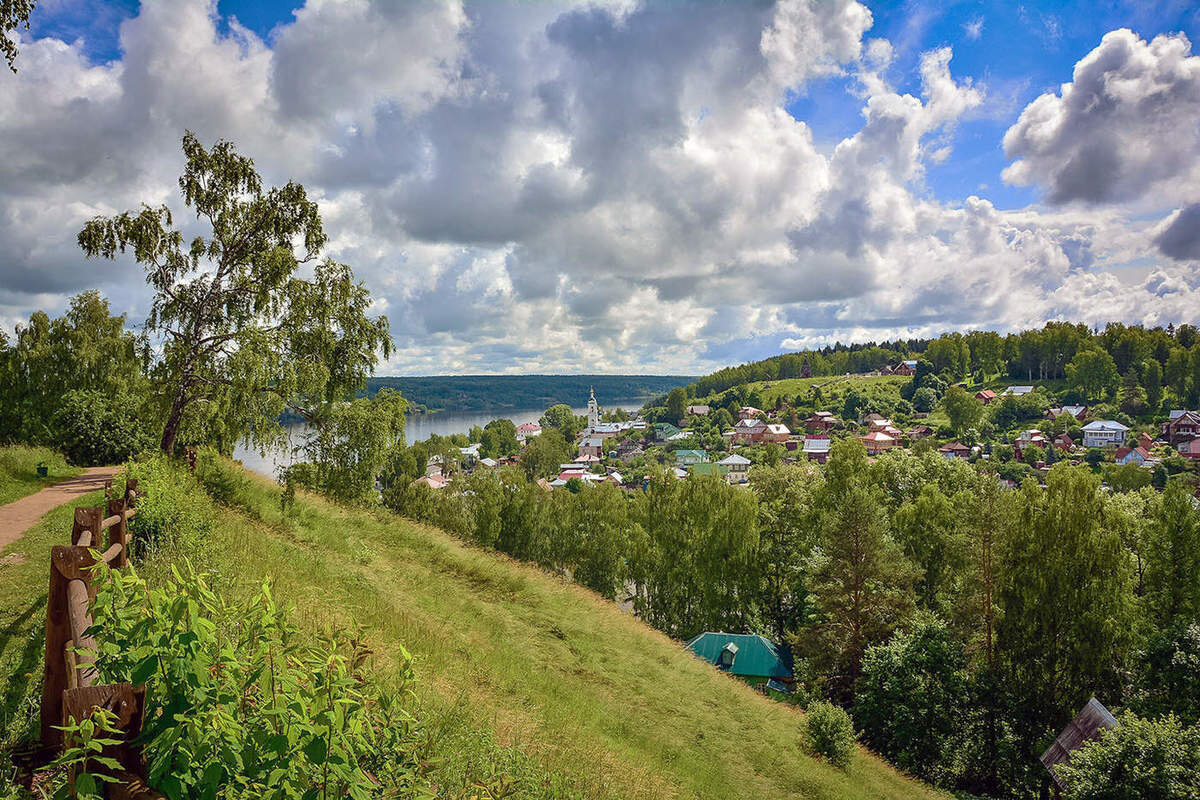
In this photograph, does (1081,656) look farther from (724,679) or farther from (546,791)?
(546,791)

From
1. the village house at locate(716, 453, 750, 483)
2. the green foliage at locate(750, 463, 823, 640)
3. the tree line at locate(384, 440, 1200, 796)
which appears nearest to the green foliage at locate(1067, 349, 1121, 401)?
the village house at locate(716, 453, 750, 483)

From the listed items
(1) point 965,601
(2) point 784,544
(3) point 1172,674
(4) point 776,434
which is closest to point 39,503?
(1) point 965,601

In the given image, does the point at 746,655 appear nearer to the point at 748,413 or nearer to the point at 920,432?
the point at 920,432

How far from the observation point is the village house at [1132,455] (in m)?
76.0

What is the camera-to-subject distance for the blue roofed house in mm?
25312

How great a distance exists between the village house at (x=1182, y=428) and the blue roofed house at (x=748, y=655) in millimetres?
94027

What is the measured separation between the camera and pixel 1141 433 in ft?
295

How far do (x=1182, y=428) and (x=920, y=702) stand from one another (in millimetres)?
100059

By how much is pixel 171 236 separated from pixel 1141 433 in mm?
120662

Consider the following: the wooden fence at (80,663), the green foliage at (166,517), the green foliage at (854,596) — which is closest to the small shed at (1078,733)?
the green foliage at (854,596)

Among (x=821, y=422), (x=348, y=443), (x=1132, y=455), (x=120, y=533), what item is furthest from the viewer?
(x=821, y=422)

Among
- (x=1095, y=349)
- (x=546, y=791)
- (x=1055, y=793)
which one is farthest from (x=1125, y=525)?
(x=1095, y=349)

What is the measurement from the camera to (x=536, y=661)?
34.2ft

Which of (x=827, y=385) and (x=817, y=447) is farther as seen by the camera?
(x=827, y=385)
